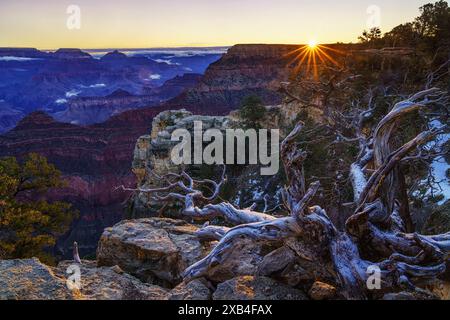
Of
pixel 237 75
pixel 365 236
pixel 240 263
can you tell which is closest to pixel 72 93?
pixel 237 75

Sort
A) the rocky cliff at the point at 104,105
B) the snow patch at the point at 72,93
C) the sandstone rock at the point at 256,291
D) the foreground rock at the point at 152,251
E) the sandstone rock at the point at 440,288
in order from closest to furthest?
the sandstone rock at the point at 256,291
the sandstone rock at the point at 440,288
the foreground rock at the point at 152,251
the rocky cliff at the point at 104,105
the snow patch at the point at 72,93

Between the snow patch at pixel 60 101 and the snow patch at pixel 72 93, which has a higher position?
the snow patch at pixel 72 93

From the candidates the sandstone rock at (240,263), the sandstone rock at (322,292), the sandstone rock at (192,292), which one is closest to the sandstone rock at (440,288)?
the sandstone rock at (322,292)

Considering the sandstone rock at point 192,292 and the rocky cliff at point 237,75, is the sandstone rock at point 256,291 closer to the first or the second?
the sandstone rock at point 192,292

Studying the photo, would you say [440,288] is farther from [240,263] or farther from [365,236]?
[240,263]

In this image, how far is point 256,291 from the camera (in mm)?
4719

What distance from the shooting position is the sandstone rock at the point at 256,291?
15.1 feet

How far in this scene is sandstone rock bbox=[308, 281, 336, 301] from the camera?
15.0 ft

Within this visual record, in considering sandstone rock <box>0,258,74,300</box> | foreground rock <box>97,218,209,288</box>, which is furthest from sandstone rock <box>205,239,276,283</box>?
sandstone rock <box>0,258,74,300</box>

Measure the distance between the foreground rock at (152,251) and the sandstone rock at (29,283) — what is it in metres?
2.19

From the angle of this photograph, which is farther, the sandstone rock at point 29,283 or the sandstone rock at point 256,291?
the sandstone rock at point 256,291
